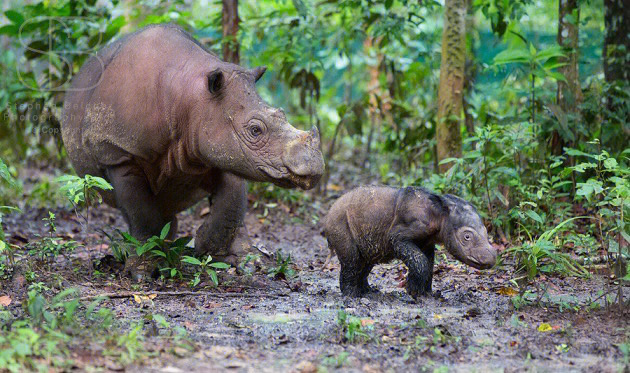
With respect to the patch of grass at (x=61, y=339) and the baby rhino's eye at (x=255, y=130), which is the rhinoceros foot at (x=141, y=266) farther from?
the patch of grass at (x=61, y=339)

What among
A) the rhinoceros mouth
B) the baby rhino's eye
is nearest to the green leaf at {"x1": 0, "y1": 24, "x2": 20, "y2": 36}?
the baby rhino's eye

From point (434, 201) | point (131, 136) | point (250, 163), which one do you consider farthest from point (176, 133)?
point (434, 201)

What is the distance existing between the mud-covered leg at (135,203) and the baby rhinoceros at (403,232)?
5.16 feet

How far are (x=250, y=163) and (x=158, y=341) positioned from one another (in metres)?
1.82

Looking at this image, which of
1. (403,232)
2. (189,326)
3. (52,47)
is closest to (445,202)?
(403,232)

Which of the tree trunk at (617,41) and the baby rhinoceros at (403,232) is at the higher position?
the tree trunk at (617,41)

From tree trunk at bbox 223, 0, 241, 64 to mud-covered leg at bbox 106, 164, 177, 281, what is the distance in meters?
2.74

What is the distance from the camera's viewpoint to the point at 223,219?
6.36m

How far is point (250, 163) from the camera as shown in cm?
557

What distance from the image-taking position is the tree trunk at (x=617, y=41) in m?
8.12

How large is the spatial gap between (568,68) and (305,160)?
392 centimetres

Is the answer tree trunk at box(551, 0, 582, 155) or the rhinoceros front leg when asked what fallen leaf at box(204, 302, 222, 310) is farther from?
tree trunk at box(551, 0, 582, 155)

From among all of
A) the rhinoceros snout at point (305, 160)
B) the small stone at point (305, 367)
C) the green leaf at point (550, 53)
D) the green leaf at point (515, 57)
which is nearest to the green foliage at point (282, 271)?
the rhinoceros snout at point (305, 160)

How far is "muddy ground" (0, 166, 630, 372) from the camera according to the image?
3881 millimetres
